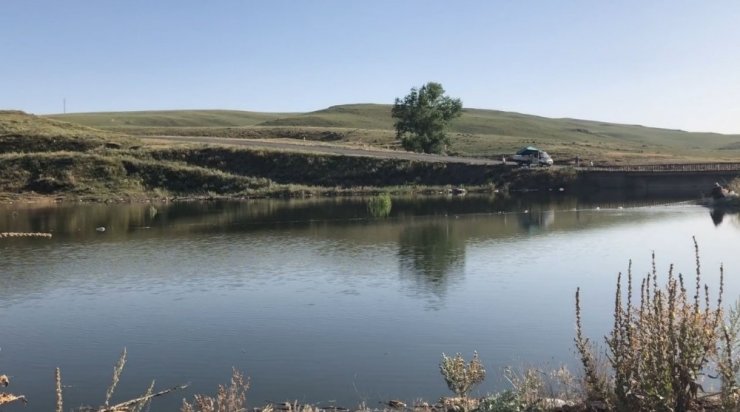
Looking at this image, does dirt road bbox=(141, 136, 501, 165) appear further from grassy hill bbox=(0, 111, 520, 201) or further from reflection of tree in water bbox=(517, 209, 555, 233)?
reflection of tree in water bbox=(517, 209, 555, 233)

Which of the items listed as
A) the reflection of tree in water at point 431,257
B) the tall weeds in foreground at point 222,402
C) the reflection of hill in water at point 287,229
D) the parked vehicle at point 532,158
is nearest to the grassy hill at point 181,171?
the parked vehicle at point 532,158

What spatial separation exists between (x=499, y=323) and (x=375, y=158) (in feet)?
210

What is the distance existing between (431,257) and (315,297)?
32.5 ft

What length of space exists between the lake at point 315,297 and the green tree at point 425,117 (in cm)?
4905

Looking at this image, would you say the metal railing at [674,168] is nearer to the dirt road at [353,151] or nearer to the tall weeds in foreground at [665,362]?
the dirt road at [353,151]

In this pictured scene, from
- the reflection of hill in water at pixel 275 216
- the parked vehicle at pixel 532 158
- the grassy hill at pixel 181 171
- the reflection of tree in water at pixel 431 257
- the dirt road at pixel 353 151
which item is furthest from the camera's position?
the dirt road at pixel 353 151

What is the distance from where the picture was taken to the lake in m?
16.2

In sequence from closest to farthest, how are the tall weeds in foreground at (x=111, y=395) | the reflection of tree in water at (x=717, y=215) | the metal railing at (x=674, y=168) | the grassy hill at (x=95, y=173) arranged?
1. the tall weeds in foreground at (x=111, y=395)
2. the reflection of tree in water at (x=717, y=215)
3. the grassy hill at (x=95, y=173)
4. the metal railing at (x=674, y=168)

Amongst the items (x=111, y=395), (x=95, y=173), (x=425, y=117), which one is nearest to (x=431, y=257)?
(x=111, y=395)

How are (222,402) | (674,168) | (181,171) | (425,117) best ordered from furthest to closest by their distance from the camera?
1. (425,117)
2. (674,168)
3. (181,171)
4. (222,402)

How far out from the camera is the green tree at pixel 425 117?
325 feet

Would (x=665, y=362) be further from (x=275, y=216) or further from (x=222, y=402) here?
(x=275, y=216)

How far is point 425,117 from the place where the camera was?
3893 inches

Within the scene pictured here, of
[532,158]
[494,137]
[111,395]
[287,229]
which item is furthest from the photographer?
[494,137]
